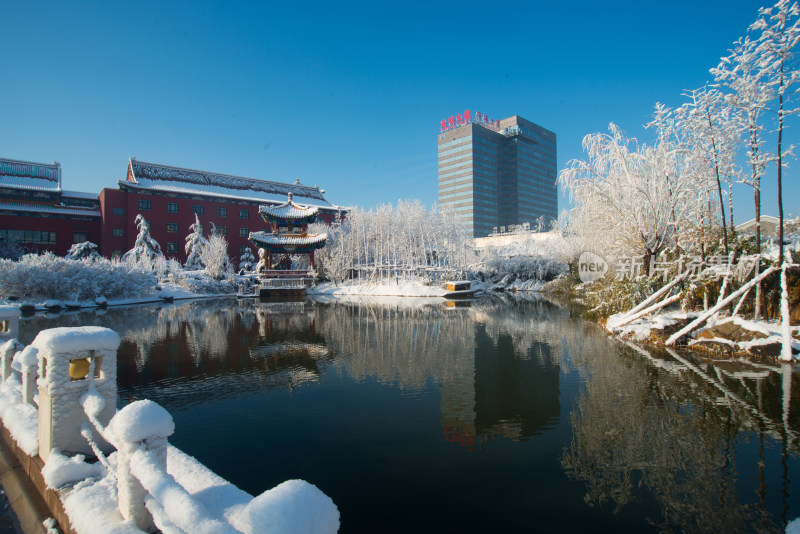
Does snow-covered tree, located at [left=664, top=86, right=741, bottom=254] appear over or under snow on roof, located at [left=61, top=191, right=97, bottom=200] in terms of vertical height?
under

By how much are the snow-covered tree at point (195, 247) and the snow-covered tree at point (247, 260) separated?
3.31 m

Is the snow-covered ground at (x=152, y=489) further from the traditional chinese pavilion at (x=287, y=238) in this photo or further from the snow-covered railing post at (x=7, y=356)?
the traditional chinese pavilion at (x=287, y=238)

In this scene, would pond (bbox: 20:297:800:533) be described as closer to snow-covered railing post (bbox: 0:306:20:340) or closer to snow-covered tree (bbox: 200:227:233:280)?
snow-covered railing post (bbox: 0:306:20:340)

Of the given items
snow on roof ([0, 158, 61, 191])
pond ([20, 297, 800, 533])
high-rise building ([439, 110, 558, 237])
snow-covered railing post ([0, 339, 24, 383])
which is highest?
high-rise building ([439, 110, 558, 237])

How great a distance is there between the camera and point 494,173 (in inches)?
3447

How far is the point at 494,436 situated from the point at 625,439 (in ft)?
5.10

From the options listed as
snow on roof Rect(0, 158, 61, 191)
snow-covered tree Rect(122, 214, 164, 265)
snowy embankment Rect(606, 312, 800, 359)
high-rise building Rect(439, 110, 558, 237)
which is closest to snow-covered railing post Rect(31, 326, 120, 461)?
snowy embankment Rect(606, 312, 800, 359)

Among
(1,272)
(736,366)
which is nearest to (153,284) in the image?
(1,272)

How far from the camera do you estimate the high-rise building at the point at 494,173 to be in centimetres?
8406

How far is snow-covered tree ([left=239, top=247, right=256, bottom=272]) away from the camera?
125ft

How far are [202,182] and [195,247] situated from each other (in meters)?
8.65

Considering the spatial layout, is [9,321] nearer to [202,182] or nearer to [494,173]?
[202,182]

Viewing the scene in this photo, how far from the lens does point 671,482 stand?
4.19 metres

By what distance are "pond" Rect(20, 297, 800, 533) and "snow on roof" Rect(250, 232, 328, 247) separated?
23040 mm
